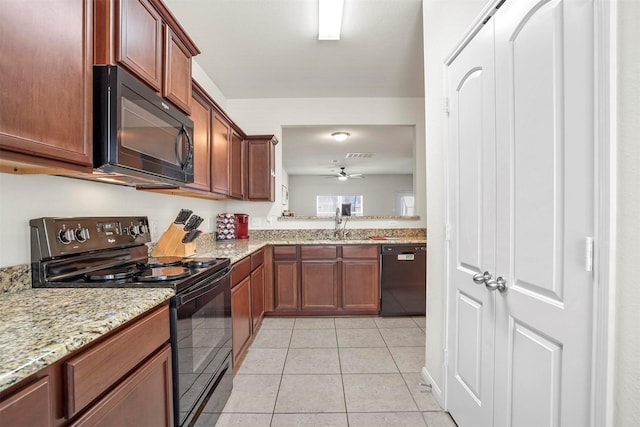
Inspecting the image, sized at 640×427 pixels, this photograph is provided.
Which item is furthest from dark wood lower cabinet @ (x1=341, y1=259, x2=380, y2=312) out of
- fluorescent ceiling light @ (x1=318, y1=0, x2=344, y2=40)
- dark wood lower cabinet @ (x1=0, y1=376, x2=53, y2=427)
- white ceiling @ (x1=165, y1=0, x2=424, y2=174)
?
dark wood lower cabinet @ (x1=0, y1=376, x2=53, y2=427)

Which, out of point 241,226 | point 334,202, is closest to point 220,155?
point 241,226

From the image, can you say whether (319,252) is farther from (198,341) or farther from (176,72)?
(176,72)

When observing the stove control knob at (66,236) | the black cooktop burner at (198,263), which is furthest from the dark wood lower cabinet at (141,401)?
the stove control knob at (66,236)

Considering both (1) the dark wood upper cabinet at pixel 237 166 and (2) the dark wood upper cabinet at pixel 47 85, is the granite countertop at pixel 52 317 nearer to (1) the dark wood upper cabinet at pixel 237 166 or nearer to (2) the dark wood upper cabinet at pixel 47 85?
(2) the dark wood upper cabinet at pixel 47 85

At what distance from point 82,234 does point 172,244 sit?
70 cm

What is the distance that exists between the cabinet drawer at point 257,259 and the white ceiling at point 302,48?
1.90m

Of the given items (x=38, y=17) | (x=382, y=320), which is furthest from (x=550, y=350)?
(x=382, y=320)

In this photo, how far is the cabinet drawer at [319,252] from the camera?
10.8 feet

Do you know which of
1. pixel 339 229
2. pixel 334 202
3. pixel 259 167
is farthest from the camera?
pixel 334 202

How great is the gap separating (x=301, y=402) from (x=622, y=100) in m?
2.00

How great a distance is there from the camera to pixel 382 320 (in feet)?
10.5

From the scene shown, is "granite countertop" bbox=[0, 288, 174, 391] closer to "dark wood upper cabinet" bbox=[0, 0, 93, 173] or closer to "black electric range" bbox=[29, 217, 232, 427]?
"black electric range" bbox=[29, 217, 232, 427]

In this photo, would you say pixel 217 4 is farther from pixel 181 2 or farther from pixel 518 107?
pixel 518 107

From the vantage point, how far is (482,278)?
4.33 ft
